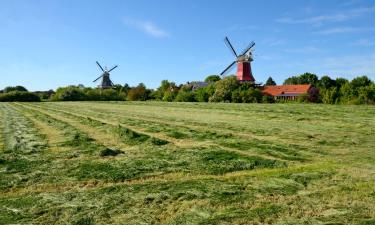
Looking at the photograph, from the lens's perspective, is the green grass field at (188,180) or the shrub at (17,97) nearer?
the green grass field at (188,180)

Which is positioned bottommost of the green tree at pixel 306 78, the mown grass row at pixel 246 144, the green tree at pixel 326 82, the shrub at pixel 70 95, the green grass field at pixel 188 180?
the green grass field at pixel 188 180

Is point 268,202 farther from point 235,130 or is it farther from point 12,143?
point 235,130

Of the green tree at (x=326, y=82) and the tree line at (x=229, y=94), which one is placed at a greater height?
the green tree at (x=326, y=82)

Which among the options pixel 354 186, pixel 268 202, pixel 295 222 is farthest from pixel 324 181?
pixel 295 222

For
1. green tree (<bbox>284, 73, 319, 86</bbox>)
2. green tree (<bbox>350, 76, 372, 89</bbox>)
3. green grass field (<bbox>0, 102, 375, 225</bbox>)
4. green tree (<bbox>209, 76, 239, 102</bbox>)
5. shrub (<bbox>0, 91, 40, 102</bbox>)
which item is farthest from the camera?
green tree (<bbox>284, 73, 319, 86</bbox>)

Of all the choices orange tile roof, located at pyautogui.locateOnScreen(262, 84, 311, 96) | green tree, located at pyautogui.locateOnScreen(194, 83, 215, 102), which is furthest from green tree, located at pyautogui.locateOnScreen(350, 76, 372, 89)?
green tree, located at pyautogui.locateOnScreen(194, 83, 215, 102)

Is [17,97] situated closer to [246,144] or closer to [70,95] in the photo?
[70,95]

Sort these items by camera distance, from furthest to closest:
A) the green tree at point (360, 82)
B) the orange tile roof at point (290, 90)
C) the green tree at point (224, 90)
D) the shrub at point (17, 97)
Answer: the orange tile roof at point (290, 90) < the shrub at point (17, 97) < the green tree at point (360, 82) < the green tree at point (224, 90)

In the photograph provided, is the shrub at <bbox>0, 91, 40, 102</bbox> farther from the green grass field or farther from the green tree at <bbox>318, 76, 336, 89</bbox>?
the green grass field

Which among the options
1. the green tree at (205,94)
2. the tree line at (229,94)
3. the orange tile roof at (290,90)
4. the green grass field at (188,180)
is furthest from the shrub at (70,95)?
the green grass field at (188,180)

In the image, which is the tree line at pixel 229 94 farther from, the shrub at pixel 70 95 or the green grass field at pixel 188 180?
the green grass field at pixel 188 180

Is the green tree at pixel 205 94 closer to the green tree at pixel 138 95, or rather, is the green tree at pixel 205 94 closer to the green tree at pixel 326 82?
the green tree at pixel 138 95

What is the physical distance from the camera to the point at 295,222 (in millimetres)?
9219

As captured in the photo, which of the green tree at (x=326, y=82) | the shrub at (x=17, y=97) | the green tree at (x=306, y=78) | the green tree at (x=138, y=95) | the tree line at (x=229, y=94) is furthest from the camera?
the green tree at (x=306, y=78)
